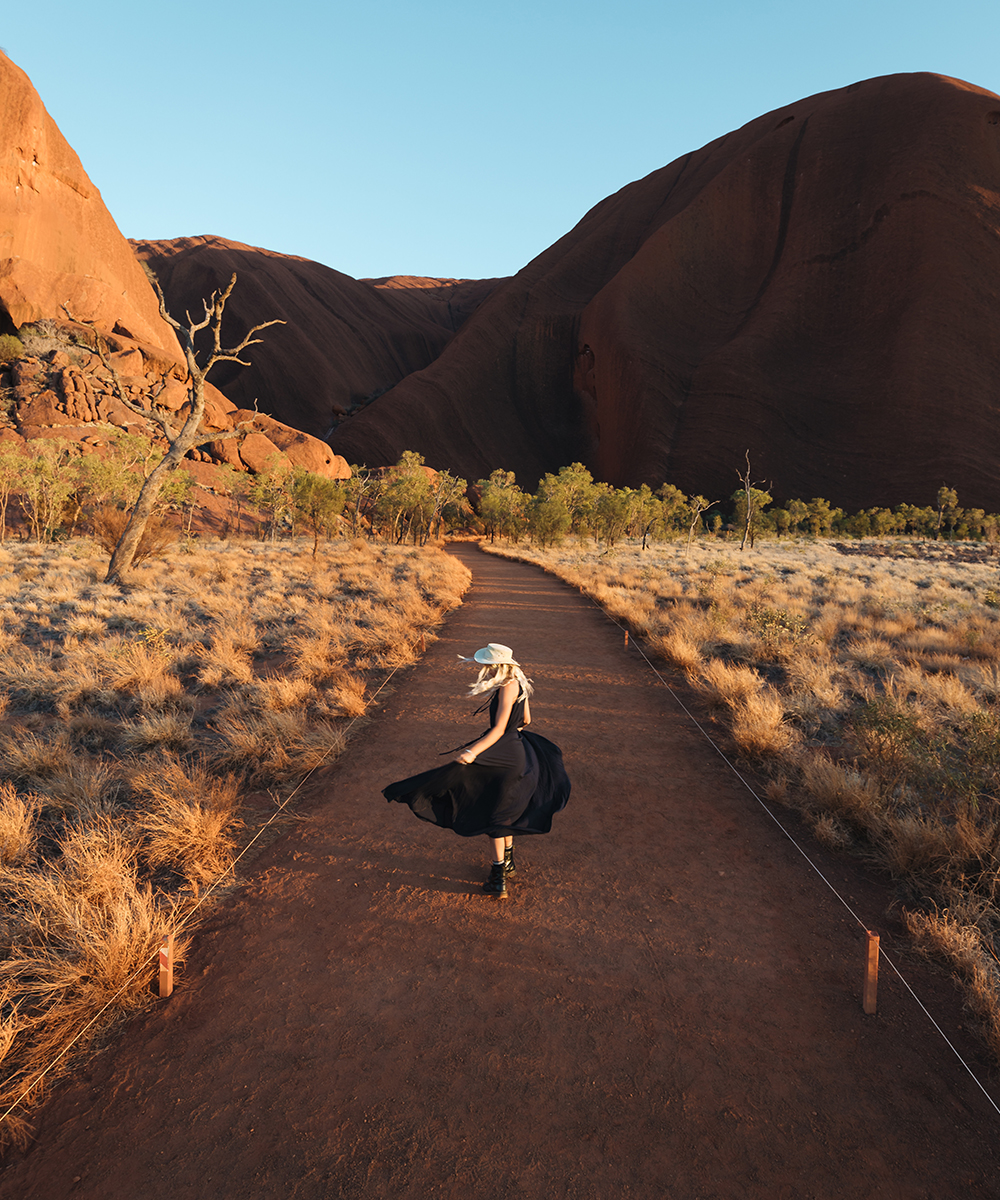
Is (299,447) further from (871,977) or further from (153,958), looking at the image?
(871,977)

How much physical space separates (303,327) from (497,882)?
122 metres

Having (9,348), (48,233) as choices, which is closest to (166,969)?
(9,348)

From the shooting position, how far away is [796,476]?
245ft

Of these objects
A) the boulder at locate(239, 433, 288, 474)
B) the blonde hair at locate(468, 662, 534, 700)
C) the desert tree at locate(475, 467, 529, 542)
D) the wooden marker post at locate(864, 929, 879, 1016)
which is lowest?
the desert tree at locate(475, 467, 529, 542)

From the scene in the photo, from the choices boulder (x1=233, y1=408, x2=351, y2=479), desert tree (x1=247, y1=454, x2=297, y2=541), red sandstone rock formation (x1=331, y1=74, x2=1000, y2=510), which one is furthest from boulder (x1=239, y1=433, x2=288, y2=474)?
red sandstone rock formation (x1=331, y1=74, x2=1000, y2=510)

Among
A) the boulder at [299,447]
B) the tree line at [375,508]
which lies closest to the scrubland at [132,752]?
the tree line at [375,508]

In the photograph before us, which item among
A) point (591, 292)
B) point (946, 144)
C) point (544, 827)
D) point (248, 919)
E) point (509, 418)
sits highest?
point (946, 144)

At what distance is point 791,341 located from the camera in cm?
8362

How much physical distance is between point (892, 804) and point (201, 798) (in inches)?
244

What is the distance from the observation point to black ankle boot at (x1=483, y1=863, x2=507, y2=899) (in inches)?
156

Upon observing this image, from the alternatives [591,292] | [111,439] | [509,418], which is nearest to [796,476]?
[509,418]

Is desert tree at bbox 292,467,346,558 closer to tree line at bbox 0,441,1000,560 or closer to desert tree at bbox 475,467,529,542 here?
tree line at bbox 0,441,1000,560

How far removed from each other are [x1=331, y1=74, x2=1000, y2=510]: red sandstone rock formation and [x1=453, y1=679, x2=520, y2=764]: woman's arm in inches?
3008

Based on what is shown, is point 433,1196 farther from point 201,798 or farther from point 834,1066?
point 201,798
